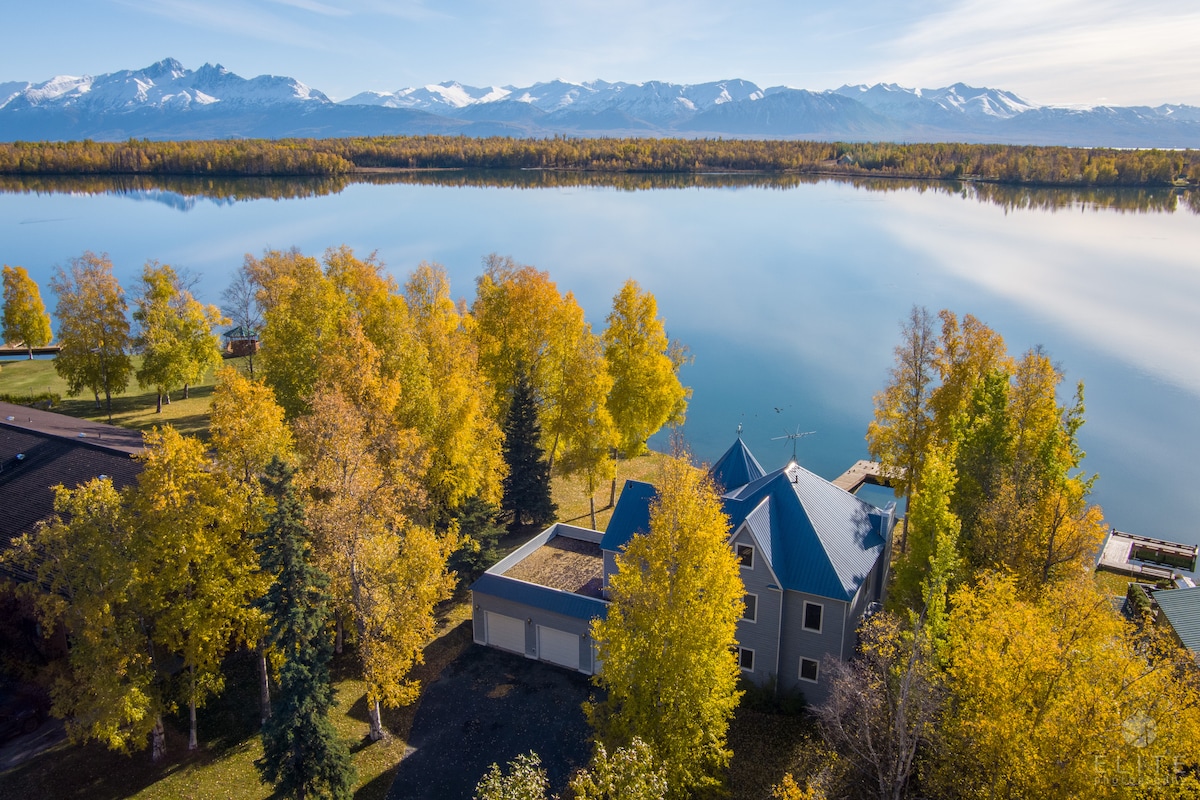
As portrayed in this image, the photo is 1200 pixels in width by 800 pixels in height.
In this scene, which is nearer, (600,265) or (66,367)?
(66,367)

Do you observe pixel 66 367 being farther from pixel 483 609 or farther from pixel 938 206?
pixel 938 206

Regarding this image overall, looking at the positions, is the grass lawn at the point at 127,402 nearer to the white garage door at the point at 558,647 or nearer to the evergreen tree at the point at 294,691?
the white garage door at the point at 558,647

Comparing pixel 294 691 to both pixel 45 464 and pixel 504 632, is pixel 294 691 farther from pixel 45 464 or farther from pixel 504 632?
pixel 45 464

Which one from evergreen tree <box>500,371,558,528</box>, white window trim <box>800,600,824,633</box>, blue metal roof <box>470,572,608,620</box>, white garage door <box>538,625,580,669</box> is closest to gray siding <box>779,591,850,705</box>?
white window trim <box>800,600,824,633</box>

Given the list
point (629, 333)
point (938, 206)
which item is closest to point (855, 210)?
point (938, 206)

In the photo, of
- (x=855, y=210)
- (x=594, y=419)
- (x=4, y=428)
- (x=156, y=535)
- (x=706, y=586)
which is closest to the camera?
(x=706, y=586)
